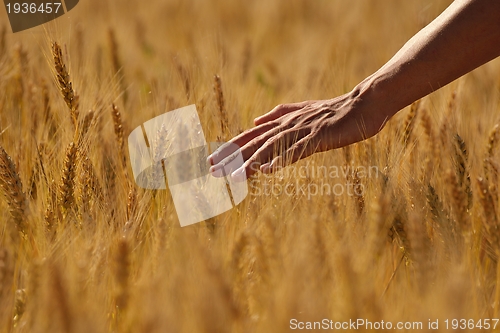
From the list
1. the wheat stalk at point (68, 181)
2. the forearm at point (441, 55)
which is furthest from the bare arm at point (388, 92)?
the wheat stalk at point (68, 181)

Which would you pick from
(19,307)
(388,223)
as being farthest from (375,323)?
(19,307)

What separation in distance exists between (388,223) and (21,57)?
1393 millimetres

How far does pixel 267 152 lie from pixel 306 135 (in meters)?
0.12

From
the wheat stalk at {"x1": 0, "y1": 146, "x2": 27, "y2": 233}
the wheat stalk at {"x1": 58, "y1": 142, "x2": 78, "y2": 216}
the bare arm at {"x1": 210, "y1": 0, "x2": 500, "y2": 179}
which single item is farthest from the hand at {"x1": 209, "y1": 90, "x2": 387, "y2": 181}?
the wheat stalk at {"x1": 0, "y1": 146, "x2": 27, "y2": 233}

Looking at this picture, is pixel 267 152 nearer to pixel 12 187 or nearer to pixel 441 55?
pixel 441 55

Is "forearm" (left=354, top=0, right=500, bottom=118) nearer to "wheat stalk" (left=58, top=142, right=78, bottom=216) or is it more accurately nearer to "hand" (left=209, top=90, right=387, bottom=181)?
"hand" (left=209, top=90, right=387, bottom=181)

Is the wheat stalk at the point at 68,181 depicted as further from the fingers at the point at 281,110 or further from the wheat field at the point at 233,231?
the fingers at the point at 281,110

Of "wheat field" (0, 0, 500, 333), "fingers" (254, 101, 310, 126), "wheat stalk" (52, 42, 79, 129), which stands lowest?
"wheat field" (0, 0, 500, 333)

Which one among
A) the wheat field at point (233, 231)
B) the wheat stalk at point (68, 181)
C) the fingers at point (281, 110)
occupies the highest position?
the fingers at point (281, 110)

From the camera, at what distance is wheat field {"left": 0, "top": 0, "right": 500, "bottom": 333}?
91 cm

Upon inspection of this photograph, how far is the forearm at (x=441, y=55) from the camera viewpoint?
132 cm

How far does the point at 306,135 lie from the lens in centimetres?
149

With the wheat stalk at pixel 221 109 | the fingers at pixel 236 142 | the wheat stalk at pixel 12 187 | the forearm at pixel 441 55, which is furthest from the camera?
the wheat stalk at pixel 221 109

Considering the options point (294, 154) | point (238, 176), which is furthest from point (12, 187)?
point (294, 154)
